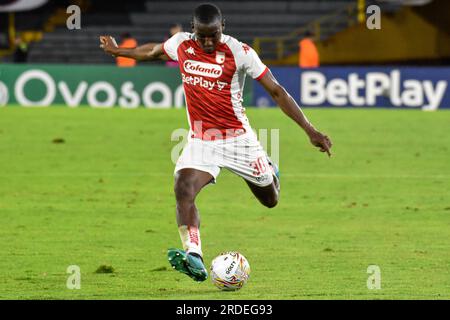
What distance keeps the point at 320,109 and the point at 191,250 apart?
68.0ft

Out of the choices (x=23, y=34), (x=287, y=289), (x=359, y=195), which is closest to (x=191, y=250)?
(x=287, y=289)

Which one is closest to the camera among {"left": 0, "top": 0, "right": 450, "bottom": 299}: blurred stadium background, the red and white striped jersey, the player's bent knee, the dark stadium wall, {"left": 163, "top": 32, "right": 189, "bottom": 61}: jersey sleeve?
the player's bent knee

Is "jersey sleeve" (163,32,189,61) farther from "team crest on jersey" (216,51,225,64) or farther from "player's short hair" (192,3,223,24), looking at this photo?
"player's short hair" (192,3,223,24)

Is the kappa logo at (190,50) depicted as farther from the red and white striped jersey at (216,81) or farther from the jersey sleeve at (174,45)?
the jersey sleeve at (174,45)

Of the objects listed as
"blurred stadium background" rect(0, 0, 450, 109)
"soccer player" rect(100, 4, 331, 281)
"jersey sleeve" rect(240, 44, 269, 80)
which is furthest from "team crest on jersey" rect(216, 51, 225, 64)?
"blurred stadium background" rect(0, 0, 450, 109)

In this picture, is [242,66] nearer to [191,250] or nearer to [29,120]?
[191,250]

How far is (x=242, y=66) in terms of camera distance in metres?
10.4

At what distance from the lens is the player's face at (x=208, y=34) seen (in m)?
10.2

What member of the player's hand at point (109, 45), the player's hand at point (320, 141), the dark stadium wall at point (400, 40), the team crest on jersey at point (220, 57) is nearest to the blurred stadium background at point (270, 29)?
the dark stadium wall at point (400, 40)

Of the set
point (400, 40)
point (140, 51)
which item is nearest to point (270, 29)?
point (400, 40)

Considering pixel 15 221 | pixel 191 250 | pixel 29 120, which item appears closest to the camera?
pixel 191 250

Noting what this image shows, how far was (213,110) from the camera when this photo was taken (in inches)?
416

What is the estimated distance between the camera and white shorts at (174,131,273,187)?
10.6m

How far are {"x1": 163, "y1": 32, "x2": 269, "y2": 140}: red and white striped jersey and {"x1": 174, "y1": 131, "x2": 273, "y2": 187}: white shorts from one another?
0.23 ft
